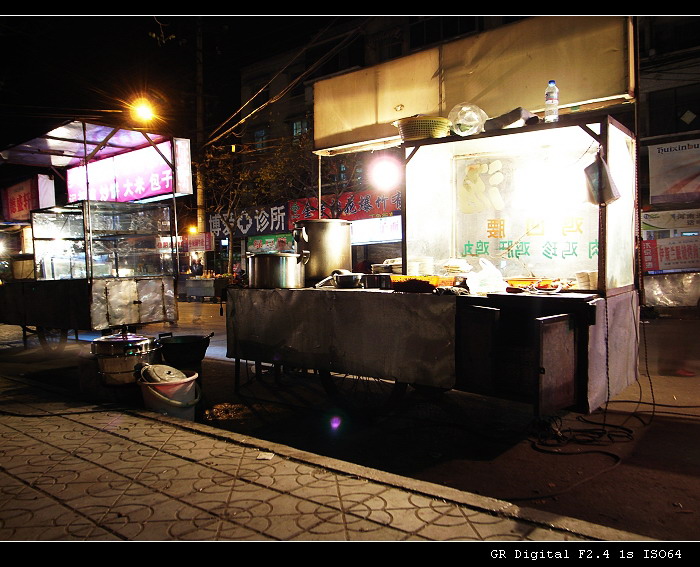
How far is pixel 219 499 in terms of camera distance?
3430 millimetres

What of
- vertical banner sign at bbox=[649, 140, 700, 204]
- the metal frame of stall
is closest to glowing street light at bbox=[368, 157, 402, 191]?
the metal frame of stall

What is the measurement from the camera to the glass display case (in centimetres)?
1048

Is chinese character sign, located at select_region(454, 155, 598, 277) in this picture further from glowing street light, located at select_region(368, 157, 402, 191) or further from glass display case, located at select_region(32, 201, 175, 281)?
glass display case, located at select_region(32, 201, 175, 281)

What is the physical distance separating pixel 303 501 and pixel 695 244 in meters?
16.1

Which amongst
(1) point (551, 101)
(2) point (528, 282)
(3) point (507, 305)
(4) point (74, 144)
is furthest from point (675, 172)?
(4) point (74, 144)

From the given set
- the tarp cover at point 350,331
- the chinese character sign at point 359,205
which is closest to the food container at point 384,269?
the tarp cover at point 350,331

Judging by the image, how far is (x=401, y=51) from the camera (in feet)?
81.5

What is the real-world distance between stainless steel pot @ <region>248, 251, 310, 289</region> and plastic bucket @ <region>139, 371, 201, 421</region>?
61.3 inches

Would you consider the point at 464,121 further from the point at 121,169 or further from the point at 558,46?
the point at 121,169

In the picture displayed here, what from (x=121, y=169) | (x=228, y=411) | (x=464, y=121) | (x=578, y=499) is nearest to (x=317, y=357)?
(x=228, y=411)

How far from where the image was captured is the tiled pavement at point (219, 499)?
9.63 ft

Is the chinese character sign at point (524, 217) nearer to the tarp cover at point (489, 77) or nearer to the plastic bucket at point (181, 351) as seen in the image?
the tarp cover at point (489, 77)

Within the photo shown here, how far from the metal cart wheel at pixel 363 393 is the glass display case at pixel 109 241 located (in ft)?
17.4

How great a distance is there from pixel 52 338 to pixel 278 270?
28.3 ft
